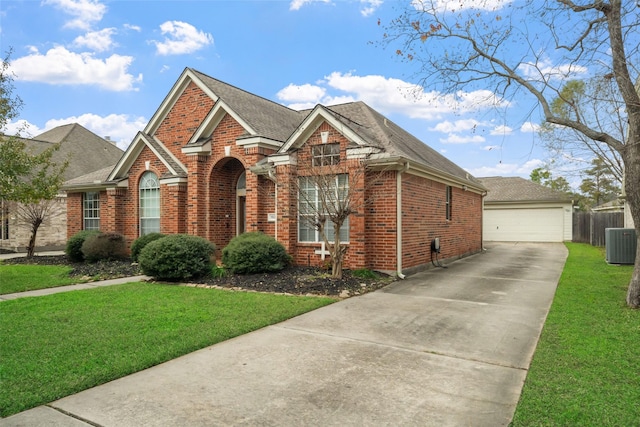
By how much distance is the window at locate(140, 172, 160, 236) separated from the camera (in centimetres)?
1523

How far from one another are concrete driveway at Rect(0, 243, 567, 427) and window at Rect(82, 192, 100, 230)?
546 inches

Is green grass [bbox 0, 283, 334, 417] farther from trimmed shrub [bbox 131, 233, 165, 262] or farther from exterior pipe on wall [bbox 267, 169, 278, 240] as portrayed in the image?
trimmed shrub [bbox 131, 233, 165, 262]

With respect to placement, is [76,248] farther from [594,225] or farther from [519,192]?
[519,192]

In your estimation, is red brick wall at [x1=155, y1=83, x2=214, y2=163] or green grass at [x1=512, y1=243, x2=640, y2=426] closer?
green grass at [x1=512, y1=243, x2=640, y2=426]

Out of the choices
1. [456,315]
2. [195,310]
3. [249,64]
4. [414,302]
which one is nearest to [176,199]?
[249,64]

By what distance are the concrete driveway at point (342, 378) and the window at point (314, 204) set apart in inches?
152

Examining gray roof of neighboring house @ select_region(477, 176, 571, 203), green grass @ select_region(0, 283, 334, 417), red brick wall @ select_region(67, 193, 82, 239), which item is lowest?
green grass @ select_region(0, 283, 334, 417)

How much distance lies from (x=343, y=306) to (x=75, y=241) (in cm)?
1128

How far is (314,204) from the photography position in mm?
11602

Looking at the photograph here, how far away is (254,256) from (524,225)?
23.5 m

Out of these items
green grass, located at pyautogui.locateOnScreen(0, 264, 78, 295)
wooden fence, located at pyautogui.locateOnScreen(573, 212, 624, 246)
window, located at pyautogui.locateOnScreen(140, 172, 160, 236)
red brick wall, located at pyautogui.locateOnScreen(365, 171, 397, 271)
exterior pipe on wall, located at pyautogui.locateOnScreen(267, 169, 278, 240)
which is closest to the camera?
green grass, located at pyautogui.locateOnScreen(0, 264, 78, 295)

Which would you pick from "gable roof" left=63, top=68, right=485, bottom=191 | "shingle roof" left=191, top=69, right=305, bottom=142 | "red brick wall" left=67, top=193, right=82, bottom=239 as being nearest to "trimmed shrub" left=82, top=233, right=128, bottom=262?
"gable roof" left=63, top=68, right=485, bottom=191

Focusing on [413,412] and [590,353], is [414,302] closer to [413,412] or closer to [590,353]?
[590,353]

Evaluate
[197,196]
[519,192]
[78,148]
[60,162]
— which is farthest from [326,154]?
[519,192]
